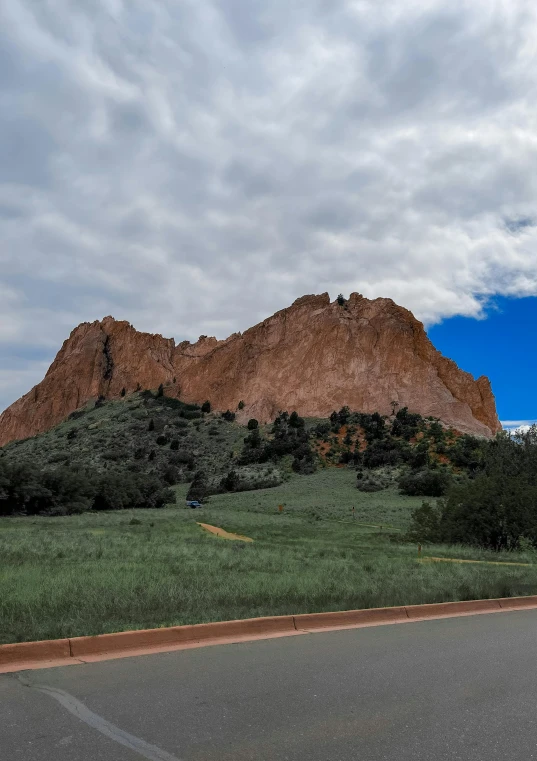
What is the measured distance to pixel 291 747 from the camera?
163 inches

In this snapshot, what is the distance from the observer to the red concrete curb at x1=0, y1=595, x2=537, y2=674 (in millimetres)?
6156

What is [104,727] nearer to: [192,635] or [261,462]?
[192,635]

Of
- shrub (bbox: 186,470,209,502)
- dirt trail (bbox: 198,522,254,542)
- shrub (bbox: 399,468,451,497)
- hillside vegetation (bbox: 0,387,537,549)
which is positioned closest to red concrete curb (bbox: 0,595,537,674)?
hillside vegetation (bbox: 0,387,537,549)

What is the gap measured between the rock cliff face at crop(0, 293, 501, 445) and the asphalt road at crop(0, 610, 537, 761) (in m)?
93.5

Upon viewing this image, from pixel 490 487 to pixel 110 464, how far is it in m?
66.5

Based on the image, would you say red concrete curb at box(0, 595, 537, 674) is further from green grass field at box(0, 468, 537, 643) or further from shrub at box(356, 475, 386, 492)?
shrub at box(356, 475, 386, 492)

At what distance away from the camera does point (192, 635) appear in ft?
24.1

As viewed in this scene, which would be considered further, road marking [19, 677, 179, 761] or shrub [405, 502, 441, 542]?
shrub [405, 502, 441, 542]

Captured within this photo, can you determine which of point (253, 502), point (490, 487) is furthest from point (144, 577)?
point (253, 502)

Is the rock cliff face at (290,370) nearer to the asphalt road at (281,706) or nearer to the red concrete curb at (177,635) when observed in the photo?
the red concrete curb at (177,635)

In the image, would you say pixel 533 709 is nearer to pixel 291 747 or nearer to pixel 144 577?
pixel 291 747

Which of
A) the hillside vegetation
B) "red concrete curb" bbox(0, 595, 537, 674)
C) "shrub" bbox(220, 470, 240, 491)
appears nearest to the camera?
"red concrete curb" bbox(0, 595, 537, 674)

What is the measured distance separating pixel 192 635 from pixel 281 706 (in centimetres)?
260

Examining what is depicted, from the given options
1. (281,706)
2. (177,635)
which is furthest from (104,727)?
(177,635)
